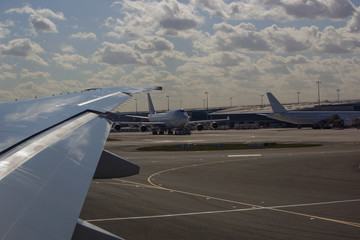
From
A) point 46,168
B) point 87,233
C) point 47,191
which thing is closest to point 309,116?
point 87,233

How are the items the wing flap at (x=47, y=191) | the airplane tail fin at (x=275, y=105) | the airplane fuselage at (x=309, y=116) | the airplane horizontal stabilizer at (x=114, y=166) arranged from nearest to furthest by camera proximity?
the wing flap at (x=47, y=191), the airplane horizontal stabilizer at (x=114, y=166), the airplane fuselage at (x=309, y=116), the airplane tail fin at (x=275, y=105)

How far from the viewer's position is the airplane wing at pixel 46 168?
2.49 metres

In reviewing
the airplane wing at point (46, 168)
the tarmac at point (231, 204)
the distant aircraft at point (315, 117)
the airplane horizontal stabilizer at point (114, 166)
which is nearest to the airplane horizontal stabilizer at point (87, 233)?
the airplane wing at point (46, 168)

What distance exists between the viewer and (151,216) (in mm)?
11352

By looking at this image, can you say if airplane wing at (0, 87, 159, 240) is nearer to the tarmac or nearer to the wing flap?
the wing flap

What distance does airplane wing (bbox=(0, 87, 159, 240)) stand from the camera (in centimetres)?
249

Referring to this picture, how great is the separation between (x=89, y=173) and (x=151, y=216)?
8.19 m

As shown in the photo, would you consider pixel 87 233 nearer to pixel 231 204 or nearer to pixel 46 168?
pixel 46 168

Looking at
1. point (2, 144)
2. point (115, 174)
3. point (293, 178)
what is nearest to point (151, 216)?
point (115, 174)

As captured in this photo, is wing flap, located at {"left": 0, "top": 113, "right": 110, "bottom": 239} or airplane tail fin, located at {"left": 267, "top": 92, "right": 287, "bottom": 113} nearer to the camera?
wing flap, located at {"left": 0, "top": 113, "right": 110, "bottom": 239}

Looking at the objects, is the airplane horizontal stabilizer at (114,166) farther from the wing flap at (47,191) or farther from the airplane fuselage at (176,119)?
the airplane fuselage at (176,119)

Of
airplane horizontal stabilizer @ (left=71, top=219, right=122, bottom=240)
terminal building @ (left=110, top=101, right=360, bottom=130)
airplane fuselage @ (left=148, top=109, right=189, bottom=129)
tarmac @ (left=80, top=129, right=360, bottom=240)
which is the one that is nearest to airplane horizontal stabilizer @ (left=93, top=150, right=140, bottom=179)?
airplane horizontal stabilizer @ (left=71, top=219, right=122, bottom=240)

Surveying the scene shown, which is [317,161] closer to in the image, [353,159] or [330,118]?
[353,159]

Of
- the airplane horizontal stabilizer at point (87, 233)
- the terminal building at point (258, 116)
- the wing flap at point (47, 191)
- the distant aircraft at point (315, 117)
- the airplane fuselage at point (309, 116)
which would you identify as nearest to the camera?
the wing flap at point (47, 191)
